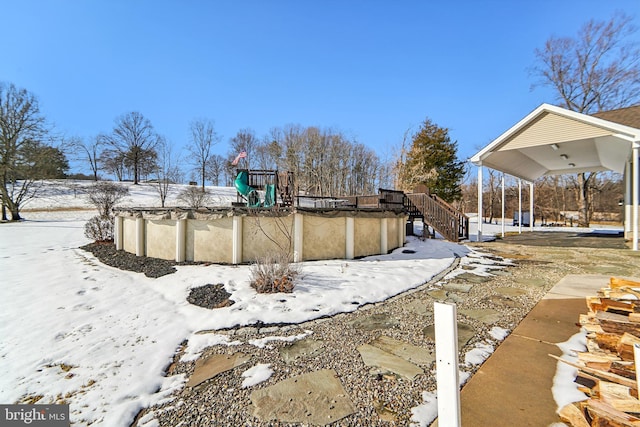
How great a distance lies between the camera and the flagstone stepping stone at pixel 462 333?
8.94ft

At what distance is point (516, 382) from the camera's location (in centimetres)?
204

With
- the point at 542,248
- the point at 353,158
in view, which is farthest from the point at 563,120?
the point at 353,158

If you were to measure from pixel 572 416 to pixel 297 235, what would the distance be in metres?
5.14

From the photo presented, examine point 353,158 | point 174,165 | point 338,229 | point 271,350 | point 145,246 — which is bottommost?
point 271,350

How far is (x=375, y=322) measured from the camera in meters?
3.29

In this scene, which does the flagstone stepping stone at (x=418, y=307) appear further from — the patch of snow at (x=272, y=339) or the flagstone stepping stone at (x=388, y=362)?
the patch of snow at (x=272, y=339)

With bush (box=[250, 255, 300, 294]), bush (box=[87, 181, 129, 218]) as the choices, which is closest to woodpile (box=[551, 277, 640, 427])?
bush (box=[250, 255, 300, 294])

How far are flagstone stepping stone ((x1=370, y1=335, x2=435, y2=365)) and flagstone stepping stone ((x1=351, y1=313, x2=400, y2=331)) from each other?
287 millimetres

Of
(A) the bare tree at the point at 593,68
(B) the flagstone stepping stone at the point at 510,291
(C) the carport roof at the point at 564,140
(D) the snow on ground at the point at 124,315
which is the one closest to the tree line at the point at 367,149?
(A) the bare tree at the point at 593,68

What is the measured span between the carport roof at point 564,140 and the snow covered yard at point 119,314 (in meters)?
5.67

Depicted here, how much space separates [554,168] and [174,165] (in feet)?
87.7

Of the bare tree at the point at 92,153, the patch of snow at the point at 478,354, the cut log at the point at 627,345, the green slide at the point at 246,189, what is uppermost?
the bare tree at the point at 92,153

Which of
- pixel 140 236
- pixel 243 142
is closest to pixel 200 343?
pixel 140 236

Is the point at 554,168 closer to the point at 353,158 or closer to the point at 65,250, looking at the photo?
the point at 353,158
